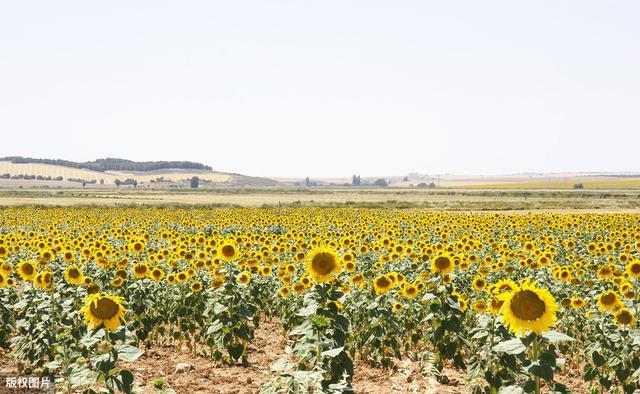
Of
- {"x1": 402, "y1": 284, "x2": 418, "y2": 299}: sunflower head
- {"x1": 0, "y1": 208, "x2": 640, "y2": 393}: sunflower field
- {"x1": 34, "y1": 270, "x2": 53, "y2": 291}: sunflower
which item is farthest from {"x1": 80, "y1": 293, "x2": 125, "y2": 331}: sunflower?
{"x1": 402, "y1": 284, "x2": 418, "y2": 299}: sunflower head

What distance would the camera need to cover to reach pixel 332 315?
6.37 meters

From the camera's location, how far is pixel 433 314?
25.9 ft

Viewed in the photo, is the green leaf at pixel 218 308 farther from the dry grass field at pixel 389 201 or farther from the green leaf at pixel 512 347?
the dry grass field at pixel 389 201

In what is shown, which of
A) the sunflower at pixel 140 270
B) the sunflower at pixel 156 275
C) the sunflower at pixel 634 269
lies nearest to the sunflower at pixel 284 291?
the sunflower at pixel 156 275

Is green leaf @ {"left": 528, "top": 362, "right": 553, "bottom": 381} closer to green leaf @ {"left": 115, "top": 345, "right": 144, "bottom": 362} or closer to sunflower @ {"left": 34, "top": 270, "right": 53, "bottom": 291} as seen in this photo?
green leaf @ {"left": 115, "top": 345, "right": 144, "bottom": 362}

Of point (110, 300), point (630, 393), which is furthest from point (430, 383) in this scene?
point (110, 300)

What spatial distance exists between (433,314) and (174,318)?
178 inches

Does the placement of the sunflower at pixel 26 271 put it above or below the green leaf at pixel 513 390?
above

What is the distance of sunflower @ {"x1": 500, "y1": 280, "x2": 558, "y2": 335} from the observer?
438 cm

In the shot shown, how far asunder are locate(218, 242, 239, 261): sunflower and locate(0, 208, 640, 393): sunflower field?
0.02m

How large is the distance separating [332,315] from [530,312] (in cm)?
245

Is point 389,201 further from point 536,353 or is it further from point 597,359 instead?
point 536,353

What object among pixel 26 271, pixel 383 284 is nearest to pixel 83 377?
pixel 383 284

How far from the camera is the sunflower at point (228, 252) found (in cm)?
936
